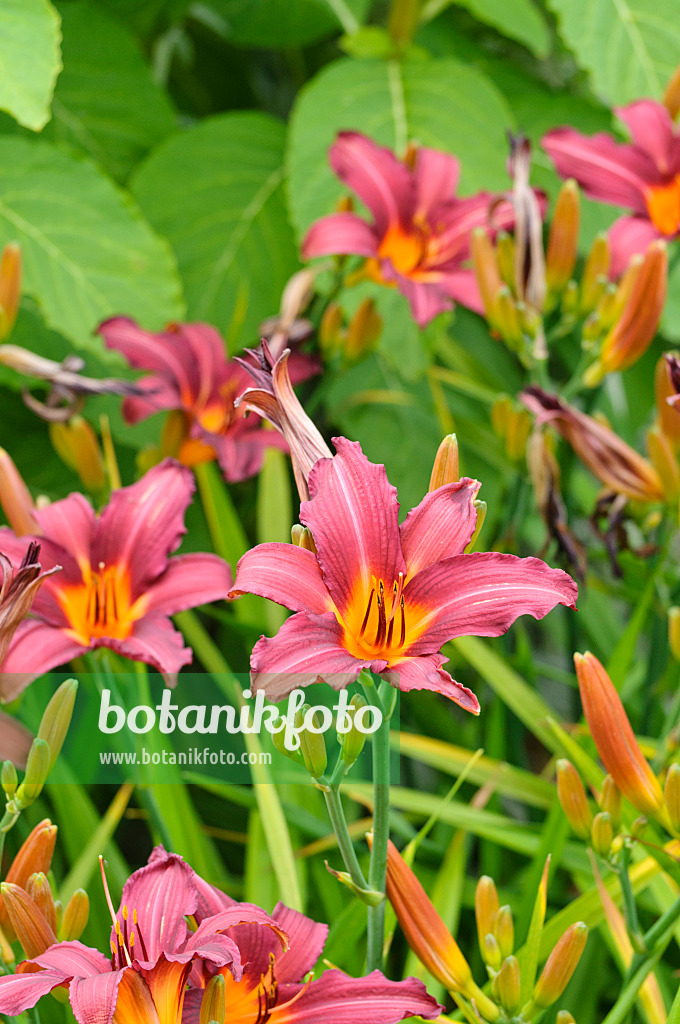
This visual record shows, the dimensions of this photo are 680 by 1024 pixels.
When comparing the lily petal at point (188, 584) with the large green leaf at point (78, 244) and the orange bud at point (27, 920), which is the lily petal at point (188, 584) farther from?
the large green leaf at point (78, 244)

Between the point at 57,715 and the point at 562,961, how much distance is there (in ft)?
0.77

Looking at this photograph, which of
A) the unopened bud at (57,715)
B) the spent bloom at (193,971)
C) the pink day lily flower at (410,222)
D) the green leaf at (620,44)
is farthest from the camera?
the green leaf at (620,44)

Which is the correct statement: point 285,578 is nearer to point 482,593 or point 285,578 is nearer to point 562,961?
point 482,593

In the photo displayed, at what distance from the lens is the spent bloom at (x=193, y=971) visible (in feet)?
0.96

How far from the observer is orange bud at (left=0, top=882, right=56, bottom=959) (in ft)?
1.09

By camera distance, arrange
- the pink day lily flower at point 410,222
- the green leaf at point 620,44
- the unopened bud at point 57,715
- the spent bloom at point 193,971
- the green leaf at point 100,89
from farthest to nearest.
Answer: the green leaf at point 100,89, the green leaf at point 620,44, the pink day lily flower at point 410,222, the unopened bud at point 57,715, the spent bloom at point 193,971

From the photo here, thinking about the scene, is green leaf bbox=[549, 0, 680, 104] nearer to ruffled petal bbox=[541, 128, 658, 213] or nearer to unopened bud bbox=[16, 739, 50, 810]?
ruffled petal bbox=[541, 128, 658, 213]

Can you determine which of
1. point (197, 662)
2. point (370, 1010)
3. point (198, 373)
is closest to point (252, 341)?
point (198, 373)

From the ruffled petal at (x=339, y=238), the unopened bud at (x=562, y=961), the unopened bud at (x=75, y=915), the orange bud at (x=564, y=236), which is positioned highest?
the orange bud at (x=564, y=236)

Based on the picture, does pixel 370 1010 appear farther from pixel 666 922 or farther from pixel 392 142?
pixel 392 142

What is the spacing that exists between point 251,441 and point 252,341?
0.76 ft

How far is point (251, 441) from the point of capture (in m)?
0.63

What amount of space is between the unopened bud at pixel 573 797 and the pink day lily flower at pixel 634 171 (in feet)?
1.21

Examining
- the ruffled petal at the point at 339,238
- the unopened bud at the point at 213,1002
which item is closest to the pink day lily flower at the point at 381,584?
the unopened bud at the point at 213,1002
